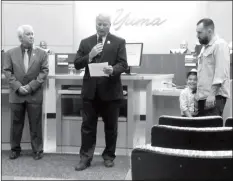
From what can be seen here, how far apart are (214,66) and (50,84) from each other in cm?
197

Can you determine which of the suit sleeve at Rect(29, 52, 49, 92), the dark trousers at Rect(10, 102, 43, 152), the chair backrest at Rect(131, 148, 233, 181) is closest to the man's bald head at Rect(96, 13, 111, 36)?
the suit sleeve at Rect(29, 52, 49, 92)

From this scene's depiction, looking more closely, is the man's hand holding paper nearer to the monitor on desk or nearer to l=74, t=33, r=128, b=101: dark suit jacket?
l=74, t=33, r=128, b=101: dark suit jacket

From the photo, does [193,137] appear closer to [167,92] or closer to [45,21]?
[167,92]

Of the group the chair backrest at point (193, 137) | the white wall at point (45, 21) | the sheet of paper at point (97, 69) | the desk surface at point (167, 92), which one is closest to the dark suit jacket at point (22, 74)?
the sheet of paper at point (97, 69)

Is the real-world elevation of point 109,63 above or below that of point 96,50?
below

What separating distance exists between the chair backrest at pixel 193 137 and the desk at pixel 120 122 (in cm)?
224

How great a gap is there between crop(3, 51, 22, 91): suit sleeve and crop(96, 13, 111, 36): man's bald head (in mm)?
1072

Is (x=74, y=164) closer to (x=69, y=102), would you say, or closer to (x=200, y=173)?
(x=69, y=102)

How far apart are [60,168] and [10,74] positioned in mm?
1092

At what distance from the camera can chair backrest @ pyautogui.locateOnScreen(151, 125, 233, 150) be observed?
1.33 metres

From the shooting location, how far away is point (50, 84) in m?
4.02

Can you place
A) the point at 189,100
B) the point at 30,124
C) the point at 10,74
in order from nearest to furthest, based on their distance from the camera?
the point at 189,100
the point at 10,74
the point at 30,124

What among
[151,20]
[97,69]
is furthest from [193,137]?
[151,20]

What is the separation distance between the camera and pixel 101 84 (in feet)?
10.3
